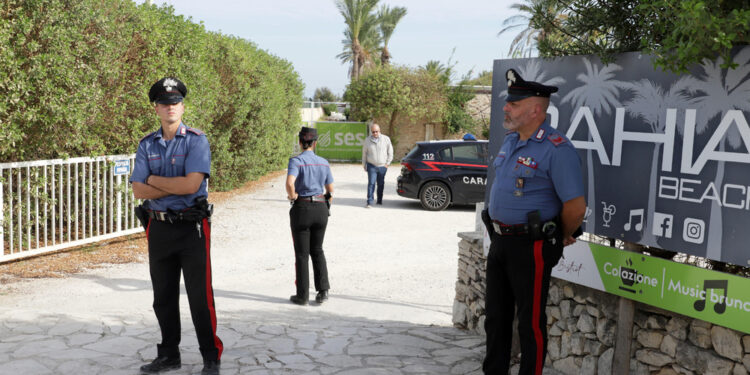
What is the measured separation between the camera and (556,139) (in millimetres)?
3859

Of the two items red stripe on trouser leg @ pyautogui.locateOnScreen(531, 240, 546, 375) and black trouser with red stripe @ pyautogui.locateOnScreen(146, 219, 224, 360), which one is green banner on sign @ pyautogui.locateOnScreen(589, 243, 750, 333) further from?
black trouser with red stripe @ pyautogui.locateOnScreen(146, 219, 224, 360)

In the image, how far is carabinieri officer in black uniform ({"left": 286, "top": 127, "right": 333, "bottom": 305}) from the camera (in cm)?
703

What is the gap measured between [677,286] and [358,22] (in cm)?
4510

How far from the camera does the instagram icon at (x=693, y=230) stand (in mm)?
3697

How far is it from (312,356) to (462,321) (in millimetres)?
1552

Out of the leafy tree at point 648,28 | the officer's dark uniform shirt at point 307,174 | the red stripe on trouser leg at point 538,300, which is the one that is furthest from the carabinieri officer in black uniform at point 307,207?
the red stripe on trouser leg at point 538,300

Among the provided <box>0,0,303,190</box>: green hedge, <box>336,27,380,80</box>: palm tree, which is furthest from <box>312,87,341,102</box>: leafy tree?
<box>0,0,303,190</box>: green hedge

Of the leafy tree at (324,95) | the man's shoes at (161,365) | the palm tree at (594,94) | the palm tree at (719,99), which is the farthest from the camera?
the leafy tree at (324,95)

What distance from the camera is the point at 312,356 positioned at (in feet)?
16.4

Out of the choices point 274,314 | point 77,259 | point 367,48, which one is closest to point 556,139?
point 274,314

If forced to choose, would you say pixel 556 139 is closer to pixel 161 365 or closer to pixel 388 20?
pixel 161 365

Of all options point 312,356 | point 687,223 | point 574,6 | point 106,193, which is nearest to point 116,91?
point 106,193

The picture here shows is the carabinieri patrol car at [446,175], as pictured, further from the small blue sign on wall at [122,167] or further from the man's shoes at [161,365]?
the man's shoes at [161,365]
